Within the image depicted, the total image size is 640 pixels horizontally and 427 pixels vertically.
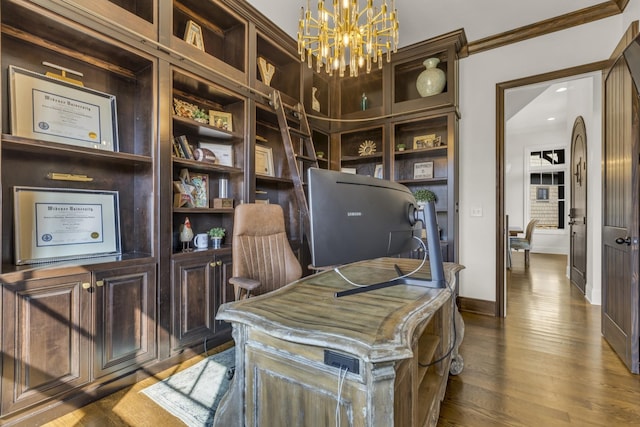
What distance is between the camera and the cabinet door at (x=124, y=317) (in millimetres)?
1773

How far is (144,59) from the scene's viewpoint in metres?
2.02

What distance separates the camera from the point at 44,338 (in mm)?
1565

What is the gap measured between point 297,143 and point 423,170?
60.8 inches

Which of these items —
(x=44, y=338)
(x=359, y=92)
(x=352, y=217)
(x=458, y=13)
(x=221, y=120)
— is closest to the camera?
(x=352, y=217)

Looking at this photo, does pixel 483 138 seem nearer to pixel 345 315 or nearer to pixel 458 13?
pixel 458 13

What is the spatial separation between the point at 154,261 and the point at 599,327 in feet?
13.0

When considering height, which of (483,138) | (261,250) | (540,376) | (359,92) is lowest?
(540,376)

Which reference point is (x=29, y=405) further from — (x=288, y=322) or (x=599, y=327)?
(x=599, y=327)

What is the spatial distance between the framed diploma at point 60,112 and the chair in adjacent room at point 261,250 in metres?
1.08

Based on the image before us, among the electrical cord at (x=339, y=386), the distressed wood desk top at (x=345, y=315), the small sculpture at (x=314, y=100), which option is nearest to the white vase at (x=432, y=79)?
the small sculpture at (x=314, y=100)

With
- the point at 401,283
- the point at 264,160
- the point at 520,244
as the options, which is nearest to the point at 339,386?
the point at 401,283

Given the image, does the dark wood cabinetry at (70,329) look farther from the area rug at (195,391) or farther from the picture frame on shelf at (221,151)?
the picture frame on shelf at (221,151)

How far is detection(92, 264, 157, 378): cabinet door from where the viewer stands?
5.82 ft

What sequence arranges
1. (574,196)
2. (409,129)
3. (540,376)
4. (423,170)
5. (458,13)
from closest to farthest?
(540,376)
(458,13)
(423,170)
(409,129)
(574,196)
